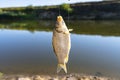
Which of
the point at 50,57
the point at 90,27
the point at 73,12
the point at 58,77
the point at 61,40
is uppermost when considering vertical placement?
the point at 61,40

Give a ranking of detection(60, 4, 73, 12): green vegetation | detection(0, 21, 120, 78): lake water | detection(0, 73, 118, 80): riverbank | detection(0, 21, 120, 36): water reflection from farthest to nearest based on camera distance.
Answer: detection(60, 4, 73, 12): green vegetation < detection(0, 21, 120, 36): water reflection < detection(0, 21, 120, 78): lake water < detection(0, 73, 118, 80): riverbank

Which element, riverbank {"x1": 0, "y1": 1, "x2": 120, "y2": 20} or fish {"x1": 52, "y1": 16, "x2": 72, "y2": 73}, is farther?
riverbank {"x1": 0, "y1": 1, "x2": 120, "y2": 20}

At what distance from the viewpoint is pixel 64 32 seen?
A: 4586mm

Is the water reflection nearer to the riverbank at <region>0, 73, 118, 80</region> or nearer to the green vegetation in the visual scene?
the green vegetation

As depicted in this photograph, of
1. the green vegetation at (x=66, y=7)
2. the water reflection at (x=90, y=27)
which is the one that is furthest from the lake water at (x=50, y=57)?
the green vegetation at (x=66, y=7)

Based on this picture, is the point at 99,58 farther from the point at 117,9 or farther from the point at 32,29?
the point at 117,9

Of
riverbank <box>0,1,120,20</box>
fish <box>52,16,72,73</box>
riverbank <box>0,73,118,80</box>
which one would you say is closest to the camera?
fish <box>52,16,72,73</box>

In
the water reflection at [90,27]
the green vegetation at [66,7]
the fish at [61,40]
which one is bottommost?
the water reflection at [90,27]

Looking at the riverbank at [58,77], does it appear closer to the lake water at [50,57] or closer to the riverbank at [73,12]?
the lake water at [50,57]

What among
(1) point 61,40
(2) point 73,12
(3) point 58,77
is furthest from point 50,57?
(2) point 73,12

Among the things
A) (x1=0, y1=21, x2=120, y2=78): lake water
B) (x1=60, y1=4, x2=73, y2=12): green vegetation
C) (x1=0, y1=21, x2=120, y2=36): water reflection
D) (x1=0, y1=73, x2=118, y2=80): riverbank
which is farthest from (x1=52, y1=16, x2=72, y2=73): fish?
(x1=60, y1=4, x2=73, y2=12): green vegetation

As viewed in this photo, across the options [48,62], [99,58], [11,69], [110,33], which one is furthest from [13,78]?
[110,33]

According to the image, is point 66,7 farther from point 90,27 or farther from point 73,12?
point 90,27

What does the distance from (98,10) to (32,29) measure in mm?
10212
